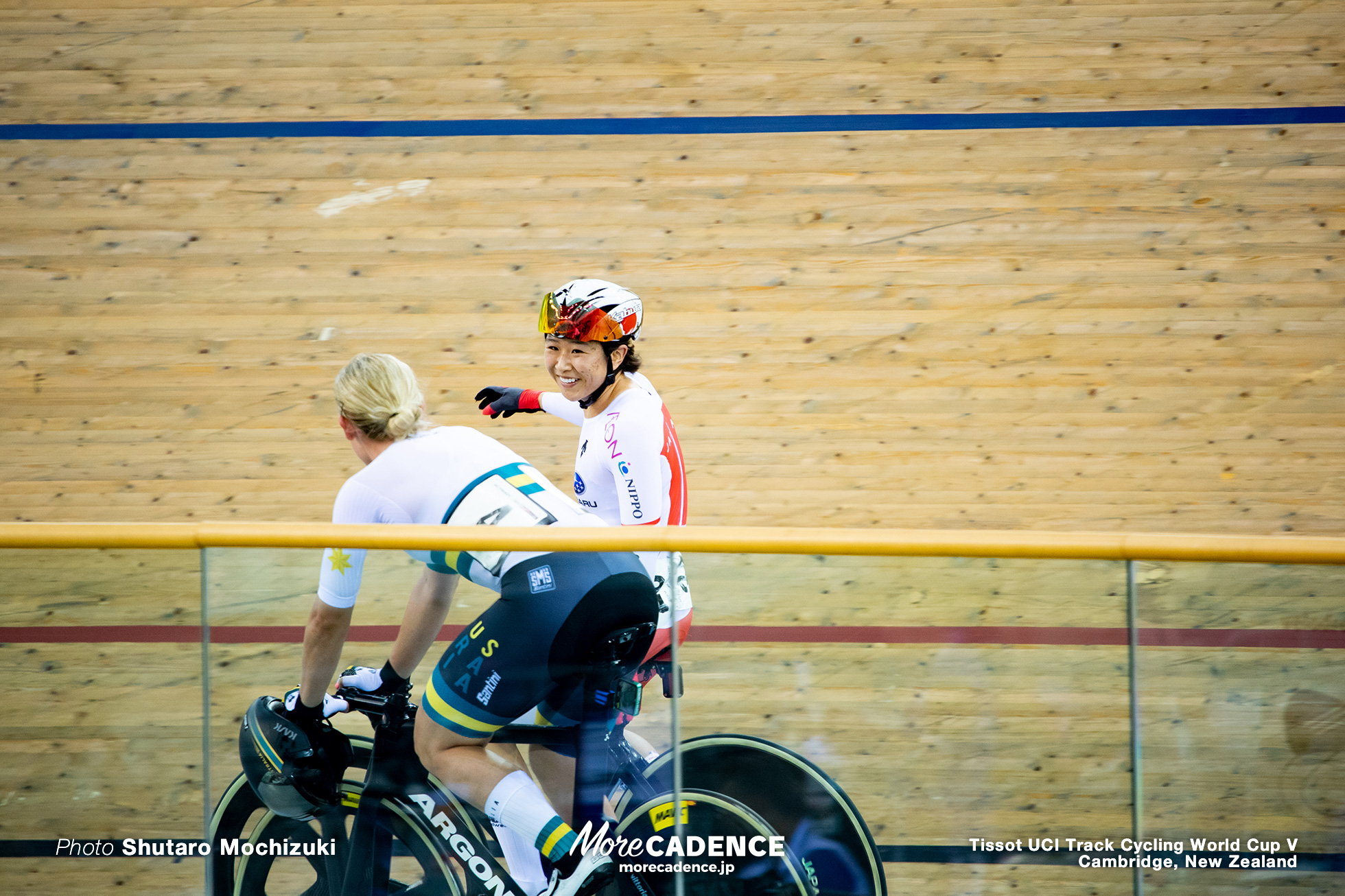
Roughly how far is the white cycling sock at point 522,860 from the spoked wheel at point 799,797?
0.27 metres

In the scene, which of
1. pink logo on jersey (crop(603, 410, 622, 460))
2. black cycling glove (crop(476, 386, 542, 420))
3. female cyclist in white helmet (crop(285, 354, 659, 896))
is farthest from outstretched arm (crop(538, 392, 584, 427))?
female cyclist in white helmet (crop(285, 354, 659, 896))

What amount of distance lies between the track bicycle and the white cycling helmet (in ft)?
2.66

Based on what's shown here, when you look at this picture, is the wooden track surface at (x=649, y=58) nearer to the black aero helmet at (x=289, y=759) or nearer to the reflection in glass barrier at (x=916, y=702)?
the reflection in glass barrier at (x=916, y=702)

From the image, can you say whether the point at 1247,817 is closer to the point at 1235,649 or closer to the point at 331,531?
the point at 1235,649

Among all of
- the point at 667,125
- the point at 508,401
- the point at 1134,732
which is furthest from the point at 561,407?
the point at 667,125

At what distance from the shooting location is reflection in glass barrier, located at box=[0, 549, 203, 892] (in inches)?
71.7

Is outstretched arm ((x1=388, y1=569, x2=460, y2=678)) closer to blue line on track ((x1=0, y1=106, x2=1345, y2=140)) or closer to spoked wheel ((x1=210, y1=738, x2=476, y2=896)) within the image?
spoked wheel ((x1=210, y1=738, x2=476, y2=896))

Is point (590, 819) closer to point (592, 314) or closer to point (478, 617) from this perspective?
point (478, 617)

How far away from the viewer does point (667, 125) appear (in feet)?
13.3

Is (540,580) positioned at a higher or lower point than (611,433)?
lower

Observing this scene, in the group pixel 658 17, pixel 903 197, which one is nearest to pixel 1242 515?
pixel 903 197

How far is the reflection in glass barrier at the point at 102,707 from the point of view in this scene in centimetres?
182

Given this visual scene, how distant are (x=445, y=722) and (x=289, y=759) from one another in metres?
0.32

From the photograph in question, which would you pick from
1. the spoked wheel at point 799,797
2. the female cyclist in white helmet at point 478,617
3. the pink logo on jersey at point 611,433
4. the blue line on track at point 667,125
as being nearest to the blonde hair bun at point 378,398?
the female cyclist in white helmet at point 478,617
